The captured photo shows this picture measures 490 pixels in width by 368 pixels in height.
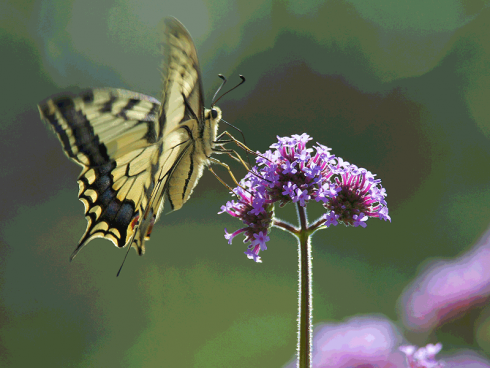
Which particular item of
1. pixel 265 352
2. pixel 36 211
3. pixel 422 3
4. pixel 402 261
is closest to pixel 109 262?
pixel 36 211

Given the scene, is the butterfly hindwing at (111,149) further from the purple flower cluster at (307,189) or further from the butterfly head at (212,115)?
the purple flower cluster at (307,189)

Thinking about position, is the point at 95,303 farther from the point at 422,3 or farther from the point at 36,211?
the point at 422,3

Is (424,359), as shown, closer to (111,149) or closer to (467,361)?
(467,361)

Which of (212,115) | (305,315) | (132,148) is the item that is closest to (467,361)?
(305,315)

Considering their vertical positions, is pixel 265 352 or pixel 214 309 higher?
pixel 214 309

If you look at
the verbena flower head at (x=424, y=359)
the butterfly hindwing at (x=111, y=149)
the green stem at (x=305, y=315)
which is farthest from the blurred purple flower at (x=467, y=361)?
the butterfly hindwing at (x=111, y=149)

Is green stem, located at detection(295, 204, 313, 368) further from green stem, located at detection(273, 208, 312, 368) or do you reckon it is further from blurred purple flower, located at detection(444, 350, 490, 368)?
blurred purple flower, located at detection(444, 350, 490, 368)

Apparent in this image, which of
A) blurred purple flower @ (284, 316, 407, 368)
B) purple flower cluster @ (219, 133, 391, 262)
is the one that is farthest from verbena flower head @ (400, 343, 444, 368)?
purple flower cluster @ (219, 133, 391, 262)
